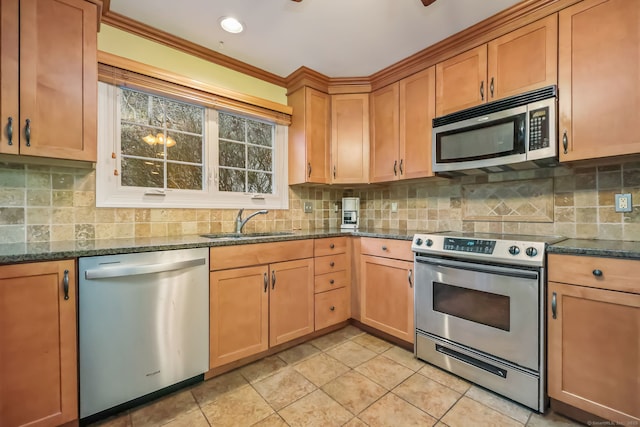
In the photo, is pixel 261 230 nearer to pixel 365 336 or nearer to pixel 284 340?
pixel 284 340

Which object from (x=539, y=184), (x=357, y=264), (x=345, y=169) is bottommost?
(x=357, y=264)

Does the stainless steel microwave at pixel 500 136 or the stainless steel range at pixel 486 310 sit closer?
the stainless steel range at pixel 486 310

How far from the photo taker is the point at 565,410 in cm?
149

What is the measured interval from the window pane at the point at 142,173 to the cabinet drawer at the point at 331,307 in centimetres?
161

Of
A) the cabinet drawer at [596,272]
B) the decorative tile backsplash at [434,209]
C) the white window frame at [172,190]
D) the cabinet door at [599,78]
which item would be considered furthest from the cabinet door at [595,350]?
the white window frame at [172,190]

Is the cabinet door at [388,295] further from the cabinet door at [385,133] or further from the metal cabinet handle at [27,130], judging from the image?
the metal cabinet handle at [27,130]

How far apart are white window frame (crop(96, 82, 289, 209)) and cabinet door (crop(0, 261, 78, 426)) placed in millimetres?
734

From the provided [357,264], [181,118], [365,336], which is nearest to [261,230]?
[357,264]

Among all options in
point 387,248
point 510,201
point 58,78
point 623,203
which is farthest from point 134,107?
point 623,203

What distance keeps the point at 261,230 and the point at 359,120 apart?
1.48m

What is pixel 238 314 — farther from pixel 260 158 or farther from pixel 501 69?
pixel 501 69

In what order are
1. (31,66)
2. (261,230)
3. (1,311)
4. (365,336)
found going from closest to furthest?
(1,311) → (31,66) → (365,336) → (261,230)

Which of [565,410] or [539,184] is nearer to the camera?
[565,410]

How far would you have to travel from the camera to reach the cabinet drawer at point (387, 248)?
218 cm
